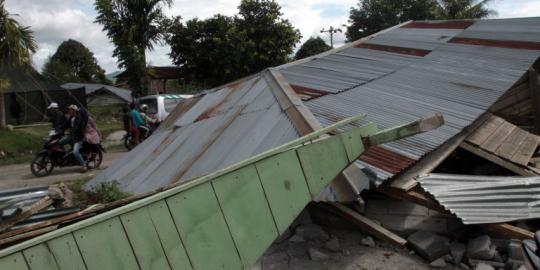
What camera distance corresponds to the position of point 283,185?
292 cm

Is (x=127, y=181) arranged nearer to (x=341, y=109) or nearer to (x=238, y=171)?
(x=341, y=109)

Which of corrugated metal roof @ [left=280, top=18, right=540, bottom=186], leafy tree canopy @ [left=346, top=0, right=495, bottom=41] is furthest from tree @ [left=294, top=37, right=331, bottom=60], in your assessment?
corrugated metal roof @ [left=280, top=18, right=540, bottom=186]

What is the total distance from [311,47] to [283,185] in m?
32.0

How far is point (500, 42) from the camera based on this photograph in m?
9.30

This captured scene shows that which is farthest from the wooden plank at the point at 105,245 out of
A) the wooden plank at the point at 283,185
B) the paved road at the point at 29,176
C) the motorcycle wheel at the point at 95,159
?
the motorcycle wheel at the point at 95,159

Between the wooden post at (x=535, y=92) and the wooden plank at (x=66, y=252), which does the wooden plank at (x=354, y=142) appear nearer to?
the wooden plank at (x=66, y=252)

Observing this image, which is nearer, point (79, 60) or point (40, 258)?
point (40, 258)

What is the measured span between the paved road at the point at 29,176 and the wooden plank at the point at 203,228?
300 inches

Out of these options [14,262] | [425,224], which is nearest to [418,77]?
[425,224]

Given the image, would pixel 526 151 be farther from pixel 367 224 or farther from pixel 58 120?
pixel 58 120

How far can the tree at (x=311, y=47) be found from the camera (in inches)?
1319

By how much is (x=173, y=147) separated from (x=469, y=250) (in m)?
4.45

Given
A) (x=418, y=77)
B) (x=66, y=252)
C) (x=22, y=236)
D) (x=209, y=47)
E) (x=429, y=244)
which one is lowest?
(x=429, y=244)

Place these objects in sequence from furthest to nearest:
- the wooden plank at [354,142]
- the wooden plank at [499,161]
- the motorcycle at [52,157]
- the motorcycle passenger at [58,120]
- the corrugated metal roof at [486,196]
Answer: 1. the motorcycle passenger at [58,120]
2. the motorcycle at [52,157]
3. the wooden plank at [499,161]
4. the corrugated metal roof at [486,196]
5. the wooden plank at [354,142]
